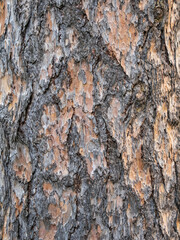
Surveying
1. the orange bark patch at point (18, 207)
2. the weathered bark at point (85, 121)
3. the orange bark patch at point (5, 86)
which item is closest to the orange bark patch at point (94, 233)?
the weathered bark at point (85, 121)

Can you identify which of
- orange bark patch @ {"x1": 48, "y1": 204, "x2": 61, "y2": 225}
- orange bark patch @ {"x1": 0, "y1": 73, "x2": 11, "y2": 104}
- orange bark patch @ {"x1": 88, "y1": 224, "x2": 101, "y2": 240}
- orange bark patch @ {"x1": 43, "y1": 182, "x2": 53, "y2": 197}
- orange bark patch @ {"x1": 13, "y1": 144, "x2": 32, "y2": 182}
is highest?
orange bark patch @ {"x1": 0, "y1": 73, "x2": 11, "y2": 104}

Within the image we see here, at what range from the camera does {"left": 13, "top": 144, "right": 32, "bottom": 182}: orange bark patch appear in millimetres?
1069

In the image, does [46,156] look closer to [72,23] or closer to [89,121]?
[89,121]

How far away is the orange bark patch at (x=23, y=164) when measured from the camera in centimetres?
107

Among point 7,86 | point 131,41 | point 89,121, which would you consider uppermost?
point 131,41

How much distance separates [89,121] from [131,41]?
332mm

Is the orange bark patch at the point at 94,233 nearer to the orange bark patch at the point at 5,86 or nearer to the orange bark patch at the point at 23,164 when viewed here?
the orange bark patch at the point at 23,164

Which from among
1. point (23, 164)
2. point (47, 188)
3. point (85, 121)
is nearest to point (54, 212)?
point (47, 188)

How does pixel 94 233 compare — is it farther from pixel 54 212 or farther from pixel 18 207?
pixel 18 207

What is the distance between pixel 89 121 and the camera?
105cm

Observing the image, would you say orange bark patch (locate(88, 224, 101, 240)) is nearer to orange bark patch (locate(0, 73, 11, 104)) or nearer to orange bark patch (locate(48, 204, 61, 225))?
orange bark patch (locate(48, 204, 61, 225))

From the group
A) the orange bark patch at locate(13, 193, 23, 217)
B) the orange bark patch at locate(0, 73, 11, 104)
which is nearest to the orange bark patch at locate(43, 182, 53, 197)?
the orange bark patch at locate(13, 193, 23, 217)

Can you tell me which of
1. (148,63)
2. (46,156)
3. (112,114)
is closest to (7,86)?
(46,156)

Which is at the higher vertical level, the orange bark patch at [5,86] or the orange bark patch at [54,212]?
the orange bark patch at [5,86]
